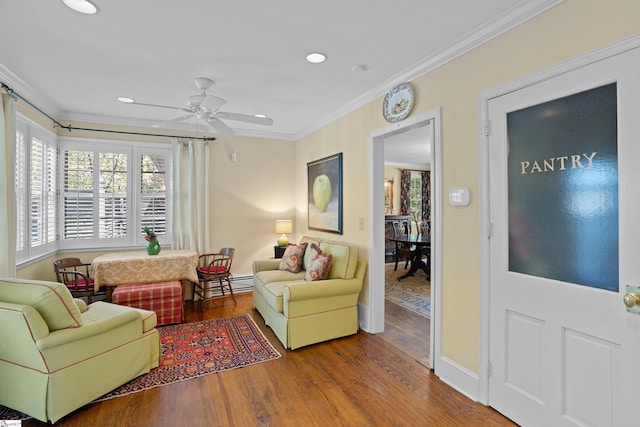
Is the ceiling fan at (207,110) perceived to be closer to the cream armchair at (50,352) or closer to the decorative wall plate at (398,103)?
the decorative wall plate at (398,103)

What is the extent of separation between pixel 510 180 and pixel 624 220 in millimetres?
→ 645

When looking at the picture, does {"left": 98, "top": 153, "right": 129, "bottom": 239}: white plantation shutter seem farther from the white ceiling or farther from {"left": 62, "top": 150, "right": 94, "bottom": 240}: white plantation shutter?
the white ceiling

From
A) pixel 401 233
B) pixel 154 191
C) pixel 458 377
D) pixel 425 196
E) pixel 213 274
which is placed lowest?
pixel 458 377

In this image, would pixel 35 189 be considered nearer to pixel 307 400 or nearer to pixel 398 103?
pixel 307 400

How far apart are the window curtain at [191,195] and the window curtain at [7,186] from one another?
197 cm

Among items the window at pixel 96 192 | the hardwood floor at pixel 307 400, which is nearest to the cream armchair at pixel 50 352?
the hardwood floor at pixel 307 400

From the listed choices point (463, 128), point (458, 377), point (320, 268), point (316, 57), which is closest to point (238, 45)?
point (316, 57)

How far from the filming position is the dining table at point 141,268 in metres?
3.84

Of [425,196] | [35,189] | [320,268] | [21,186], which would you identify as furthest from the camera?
[425,196]

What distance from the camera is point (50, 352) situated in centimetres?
206

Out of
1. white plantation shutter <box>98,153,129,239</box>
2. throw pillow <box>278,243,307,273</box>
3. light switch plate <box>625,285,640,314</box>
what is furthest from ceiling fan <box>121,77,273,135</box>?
light switch plate <box>625,285,640,314</box>

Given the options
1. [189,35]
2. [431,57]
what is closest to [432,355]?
[431,57]

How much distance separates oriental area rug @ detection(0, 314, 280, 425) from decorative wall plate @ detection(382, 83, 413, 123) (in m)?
2.56

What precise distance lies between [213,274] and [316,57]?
3.09 metres
